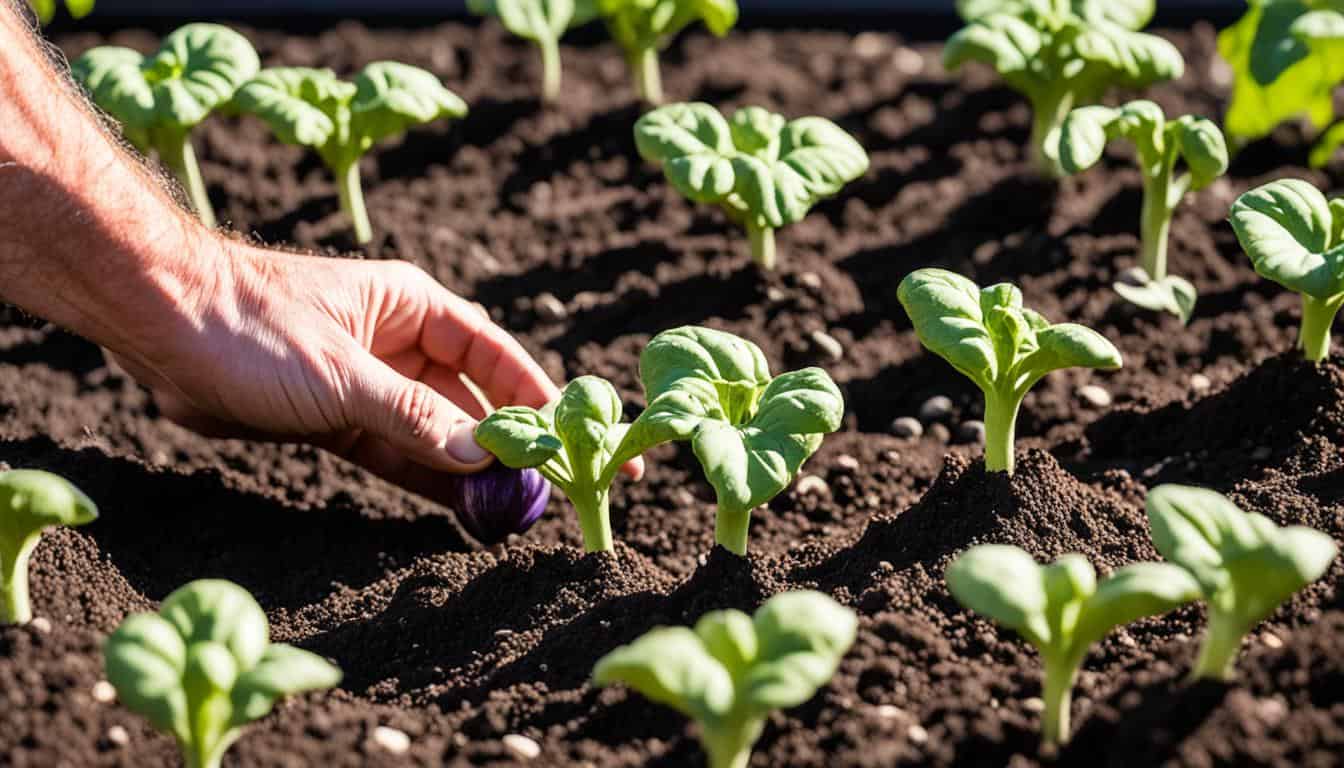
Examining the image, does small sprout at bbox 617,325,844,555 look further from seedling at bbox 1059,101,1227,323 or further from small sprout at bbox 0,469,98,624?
seedling at bbox 1059,101,1227,323

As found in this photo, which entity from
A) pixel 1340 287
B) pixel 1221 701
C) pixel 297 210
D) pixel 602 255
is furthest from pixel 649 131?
pixel 1221 701

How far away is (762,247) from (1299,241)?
121cm

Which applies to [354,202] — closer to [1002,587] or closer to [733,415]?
[733,415]

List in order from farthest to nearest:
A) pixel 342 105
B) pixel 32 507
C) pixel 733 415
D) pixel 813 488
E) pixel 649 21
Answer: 1. pixel 649 21
2. pixel 342 105
3. pixel 813 488
4. pixel 733 415
5. pixel 32 507

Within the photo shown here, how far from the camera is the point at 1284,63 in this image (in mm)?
3420

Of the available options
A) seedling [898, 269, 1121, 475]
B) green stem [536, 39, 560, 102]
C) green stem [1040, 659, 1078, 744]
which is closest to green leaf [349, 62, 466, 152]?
green stem [536, 39, 560, 102]

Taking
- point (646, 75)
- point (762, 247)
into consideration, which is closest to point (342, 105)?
point (762, 247)

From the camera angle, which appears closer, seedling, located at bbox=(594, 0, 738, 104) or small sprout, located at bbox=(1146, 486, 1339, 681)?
small sprout, located at bbox=(1146, 486, 1339, 681)

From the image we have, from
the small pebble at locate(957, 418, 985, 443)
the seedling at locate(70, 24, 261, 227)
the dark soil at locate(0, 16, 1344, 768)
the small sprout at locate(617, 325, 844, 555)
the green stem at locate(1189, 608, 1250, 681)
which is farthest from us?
the seedling at locate(70, 24, 261, 227)

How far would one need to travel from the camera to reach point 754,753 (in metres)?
1.95

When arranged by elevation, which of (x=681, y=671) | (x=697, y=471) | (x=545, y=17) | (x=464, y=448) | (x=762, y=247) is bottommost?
(x=697, y=471)

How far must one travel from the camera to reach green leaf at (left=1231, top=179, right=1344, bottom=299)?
7.76ft

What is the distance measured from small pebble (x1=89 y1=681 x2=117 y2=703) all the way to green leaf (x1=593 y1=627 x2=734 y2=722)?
66 centimetres

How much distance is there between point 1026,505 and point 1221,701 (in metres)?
0.55
